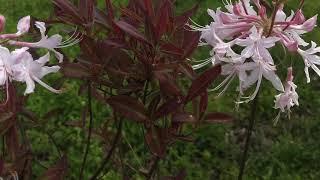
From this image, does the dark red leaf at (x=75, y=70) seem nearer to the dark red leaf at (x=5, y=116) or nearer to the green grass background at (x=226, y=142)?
the dark red leaf at (x=5, y=116)

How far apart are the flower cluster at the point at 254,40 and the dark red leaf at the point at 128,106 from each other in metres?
0.17

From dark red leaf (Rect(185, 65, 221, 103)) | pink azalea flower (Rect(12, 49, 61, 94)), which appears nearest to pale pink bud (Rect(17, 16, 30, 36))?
pink azalea flower (Rect(12, 49, 61, 94))

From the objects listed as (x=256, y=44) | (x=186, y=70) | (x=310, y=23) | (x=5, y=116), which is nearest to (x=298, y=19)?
(x=310, y=23)

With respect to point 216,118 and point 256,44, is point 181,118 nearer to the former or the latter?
point 216,118

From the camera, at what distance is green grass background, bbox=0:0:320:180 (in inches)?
112

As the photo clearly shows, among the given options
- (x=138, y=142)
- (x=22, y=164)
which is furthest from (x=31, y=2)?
(x=22, y=164)

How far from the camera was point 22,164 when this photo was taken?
57.1 inches

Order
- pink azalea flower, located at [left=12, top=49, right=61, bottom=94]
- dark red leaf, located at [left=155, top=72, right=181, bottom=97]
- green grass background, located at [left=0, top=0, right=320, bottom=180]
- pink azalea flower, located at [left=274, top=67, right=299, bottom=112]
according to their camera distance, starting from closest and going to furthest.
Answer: pink azalea flower, located at [left=12, top=49, right=61, bottom=94]
dark red leaf, located at [left=155, top=72, right=181, bottom=97]
pink azalea flower, located at [left=274, top=67, right=299, bottom=112]
green grass background, located at [left=0, top=0, right=320, bottom=180]

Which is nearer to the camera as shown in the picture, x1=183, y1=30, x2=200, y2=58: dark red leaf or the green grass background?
x1=183, y1=30, x2=200, y2=58: dark red leaf

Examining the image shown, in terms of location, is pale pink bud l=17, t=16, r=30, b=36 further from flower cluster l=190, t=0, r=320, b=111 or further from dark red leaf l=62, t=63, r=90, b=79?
flower cluster l=190, t=0, r=320, b=111

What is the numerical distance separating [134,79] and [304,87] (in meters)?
2.22

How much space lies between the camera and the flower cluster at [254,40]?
1201 millimetres

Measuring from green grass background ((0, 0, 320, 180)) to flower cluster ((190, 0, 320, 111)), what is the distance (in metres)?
1.38

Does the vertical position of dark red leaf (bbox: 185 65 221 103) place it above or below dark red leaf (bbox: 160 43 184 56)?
below
